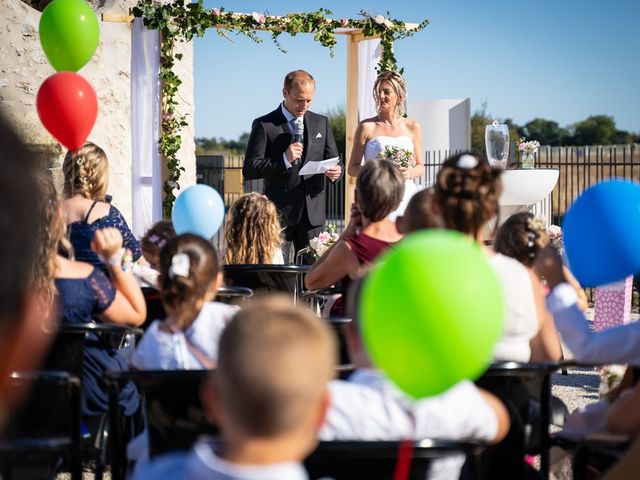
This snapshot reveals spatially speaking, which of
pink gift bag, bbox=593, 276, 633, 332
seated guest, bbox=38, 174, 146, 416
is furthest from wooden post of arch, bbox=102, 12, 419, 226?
seated guest, bbox=38, 174, 146, 416

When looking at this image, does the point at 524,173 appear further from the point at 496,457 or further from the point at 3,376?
the point at 3,376

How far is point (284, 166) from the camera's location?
7762mm

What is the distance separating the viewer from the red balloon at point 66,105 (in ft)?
14.8

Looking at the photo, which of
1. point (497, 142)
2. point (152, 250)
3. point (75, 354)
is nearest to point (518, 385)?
point (75, 354)

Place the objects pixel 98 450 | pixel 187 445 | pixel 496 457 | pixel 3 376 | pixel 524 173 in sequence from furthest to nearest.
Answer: pixel 524 173, pixel 98 450, pixel 496 457, pixel 187 445, pixel 3 376

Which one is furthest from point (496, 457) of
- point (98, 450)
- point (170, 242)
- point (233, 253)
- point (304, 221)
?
point (304, 221)

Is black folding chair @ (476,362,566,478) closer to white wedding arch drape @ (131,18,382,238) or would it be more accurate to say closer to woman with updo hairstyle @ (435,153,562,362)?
woman with updo hairstyle @ (435,153,562,362)

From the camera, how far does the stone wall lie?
325 inches

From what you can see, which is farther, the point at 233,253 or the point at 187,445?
the point at 233,253

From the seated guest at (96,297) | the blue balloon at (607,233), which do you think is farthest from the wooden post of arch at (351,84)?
the blue balloon at (607,233)

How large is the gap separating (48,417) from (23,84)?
19.7 ft

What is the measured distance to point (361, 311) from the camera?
6.05 feet

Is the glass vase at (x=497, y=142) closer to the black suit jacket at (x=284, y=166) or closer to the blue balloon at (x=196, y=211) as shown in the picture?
the black suit jacket at (x=284, y=166)

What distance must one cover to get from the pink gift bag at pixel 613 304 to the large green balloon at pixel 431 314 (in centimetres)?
480
